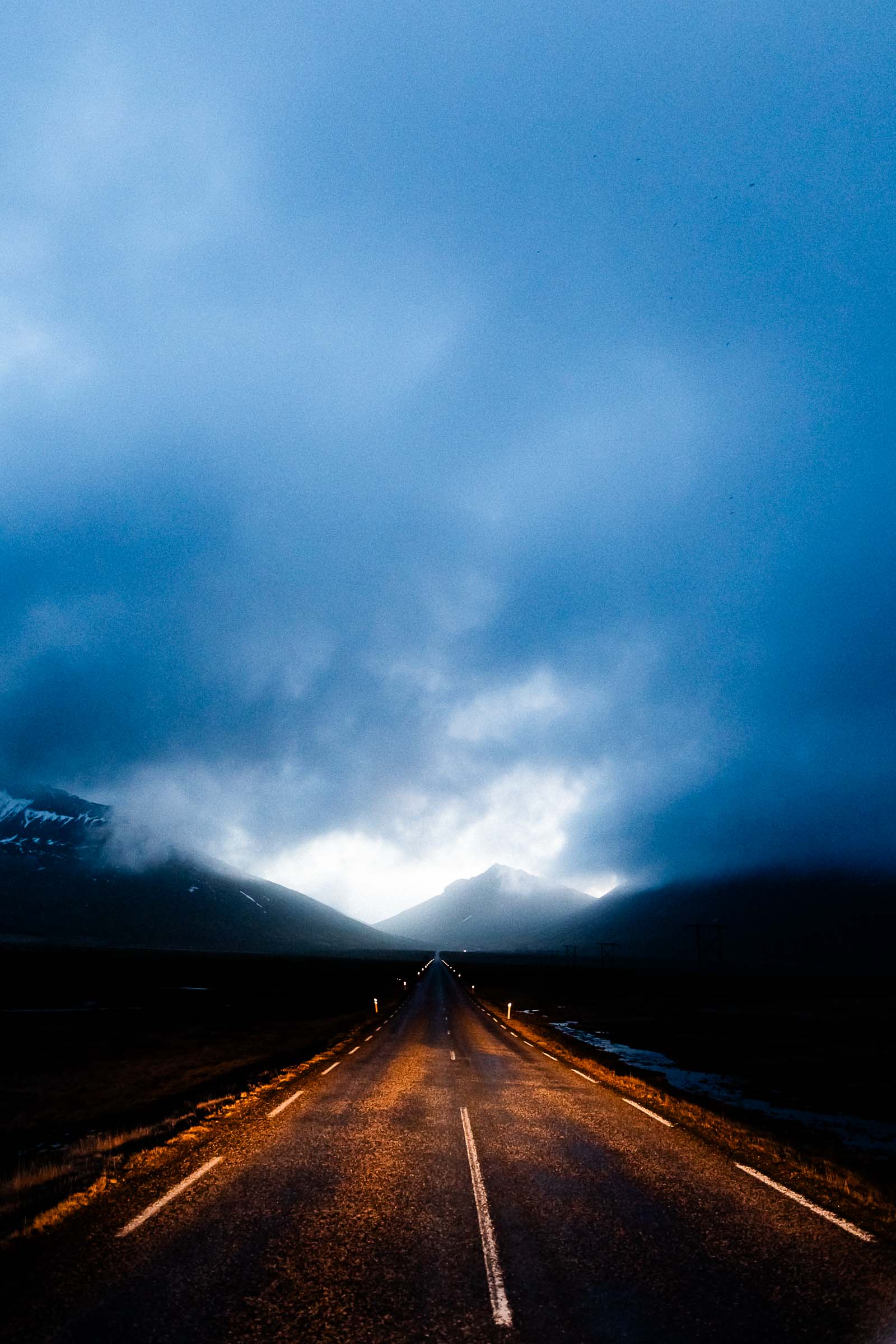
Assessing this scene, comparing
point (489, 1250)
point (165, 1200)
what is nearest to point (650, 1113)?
point (489, 1250)

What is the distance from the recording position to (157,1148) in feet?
39.6

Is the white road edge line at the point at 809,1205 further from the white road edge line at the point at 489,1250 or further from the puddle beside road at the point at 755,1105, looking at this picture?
the puddle beside road at the point at 755,1105

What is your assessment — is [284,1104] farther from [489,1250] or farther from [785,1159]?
[785,1159]

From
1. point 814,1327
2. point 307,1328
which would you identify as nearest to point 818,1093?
point 814,1327

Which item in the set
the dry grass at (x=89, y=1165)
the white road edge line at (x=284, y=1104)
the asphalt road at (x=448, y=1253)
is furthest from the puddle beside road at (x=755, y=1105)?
the dry grass at (x=89, y=1165)

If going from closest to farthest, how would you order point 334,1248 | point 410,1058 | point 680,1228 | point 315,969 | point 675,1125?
point 334,1248, point 680,1228, point 675,1125, point 410,1058, point 315,969

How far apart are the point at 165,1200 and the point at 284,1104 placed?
7.64 meters

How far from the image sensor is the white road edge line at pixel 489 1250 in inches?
253

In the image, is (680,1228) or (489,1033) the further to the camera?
(489,1033)

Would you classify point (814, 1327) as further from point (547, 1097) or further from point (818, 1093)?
point (818, 1093)

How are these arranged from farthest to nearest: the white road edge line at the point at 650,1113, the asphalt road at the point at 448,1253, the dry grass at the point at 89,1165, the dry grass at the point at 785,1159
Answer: the white road edge line at the point at 650,1113 → the dry grass at the point at 785,1159 → the dry grass at the point at 89,1165 → the asphalt road at the point at 448,1253

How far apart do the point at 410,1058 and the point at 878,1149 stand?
47.4 feet

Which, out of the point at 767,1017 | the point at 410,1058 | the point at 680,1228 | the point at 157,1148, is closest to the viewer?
the point at 680,1228

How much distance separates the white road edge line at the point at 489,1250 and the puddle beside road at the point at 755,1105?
11.8 metres
